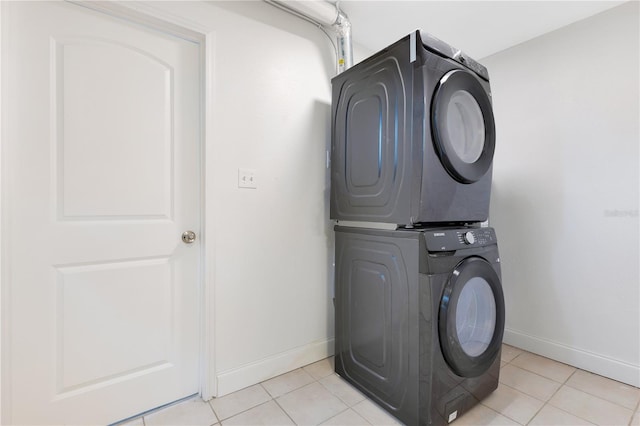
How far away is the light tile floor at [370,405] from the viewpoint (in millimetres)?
1477

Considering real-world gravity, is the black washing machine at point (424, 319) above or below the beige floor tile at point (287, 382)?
above

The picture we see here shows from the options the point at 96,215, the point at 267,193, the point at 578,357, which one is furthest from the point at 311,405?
the point at 578,357

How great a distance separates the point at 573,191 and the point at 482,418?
1.61m

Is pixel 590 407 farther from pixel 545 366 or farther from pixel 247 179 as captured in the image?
pixel 247 179

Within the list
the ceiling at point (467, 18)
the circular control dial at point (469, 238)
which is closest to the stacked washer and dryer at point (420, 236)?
the circular control dial at point (469, 238)

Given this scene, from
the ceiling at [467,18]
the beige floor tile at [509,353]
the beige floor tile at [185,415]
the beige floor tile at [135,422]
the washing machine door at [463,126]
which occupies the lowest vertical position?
the beige floor tile at [509,353]

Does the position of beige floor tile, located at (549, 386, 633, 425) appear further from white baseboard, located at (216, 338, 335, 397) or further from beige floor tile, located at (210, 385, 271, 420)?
beige floor tile, located at (210, 385, 271, 420)

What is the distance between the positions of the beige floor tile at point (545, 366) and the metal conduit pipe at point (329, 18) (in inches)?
94.3

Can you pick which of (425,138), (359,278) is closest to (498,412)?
(359,278)

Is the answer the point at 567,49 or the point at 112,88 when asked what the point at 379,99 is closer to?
the point at 112,88

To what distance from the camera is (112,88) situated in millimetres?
1412

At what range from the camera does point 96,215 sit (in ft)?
4.58

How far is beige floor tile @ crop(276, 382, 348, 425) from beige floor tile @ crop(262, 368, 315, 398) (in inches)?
1.7

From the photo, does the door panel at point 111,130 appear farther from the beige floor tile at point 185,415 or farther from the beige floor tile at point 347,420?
the beige floor tile at point 347,420
